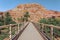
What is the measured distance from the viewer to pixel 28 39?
1027 centimetres

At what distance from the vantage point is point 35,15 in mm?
172000

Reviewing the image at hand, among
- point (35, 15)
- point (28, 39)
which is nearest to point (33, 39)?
point (28, 39)

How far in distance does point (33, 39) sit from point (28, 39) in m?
0.26

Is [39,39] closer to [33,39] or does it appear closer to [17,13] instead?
[33,39]

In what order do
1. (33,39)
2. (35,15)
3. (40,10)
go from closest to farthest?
(33,39), (35,15), (40,10)

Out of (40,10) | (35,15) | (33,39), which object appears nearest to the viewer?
(33,39)

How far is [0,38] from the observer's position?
1035cm

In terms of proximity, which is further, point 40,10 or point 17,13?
Result: point 40,10

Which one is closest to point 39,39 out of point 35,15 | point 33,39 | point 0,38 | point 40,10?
point 33,39

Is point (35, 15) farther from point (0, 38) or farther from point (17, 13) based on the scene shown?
point (0, 38)

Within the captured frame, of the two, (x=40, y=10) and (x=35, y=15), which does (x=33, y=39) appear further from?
(x=40, y=10)

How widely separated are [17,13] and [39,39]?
163 metres

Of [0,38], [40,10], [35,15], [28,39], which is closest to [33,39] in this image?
[28,39]

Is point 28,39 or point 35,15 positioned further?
point 35,15
